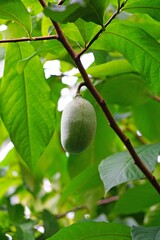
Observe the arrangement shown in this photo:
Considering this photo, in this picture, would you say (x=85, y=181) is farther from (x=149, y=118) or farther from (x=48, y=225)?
(x=149, y=118)

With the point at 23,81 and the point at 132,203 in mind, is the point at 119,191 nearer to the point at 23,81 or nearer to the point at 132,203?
the point at 132,203

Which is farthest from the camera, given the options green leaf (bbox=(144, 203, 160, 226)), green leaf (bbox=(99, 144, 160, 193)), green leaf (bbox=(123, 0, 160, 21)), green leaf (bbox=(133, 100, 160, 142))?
green leaf (bbox=(133, 100, 160, 142))

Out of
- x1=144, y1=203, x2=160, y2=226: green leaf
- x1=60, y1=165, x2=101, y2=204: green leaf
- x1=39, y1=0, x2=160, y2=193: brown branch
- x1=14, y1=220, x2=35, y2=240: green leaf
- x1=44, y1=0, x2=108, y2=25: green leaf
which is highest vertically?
x1=44, y1=0, x2=108, y2=25: green leaf

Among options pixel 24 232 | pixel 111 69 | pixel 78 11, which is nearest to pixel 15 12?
pixel 78 11

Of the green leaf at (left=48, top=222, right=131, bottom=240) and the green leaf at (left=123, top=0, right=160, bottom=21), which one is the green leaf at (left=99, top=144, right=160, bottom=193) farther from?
the green leaf at (left=123, top=0, right=160, bottom=21)

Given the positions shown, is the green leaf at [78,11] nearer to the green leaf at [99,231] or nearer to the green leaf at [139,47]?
the green leaf at [139,47]

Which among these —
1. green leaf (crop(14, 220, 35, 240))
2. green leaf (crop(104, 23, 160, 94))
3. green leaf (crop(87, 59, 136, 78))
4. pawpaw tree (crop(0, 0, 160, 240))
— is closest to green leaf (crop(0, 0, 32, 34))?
pawpaw tree (crop(0, 0, 160, 240))

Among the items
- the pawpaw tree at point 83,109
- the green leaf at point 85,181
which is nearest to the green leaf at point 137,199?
the pawpaw tree at point 83,109
